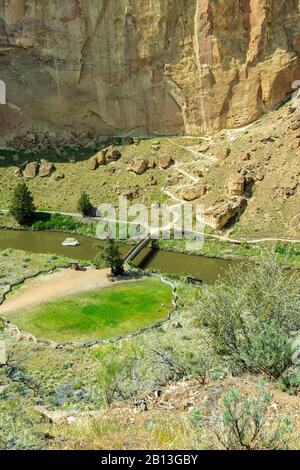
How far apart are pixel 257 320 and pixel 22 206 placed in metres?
30.0

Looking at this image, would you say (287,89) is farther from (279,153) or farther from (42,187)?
(42,187)

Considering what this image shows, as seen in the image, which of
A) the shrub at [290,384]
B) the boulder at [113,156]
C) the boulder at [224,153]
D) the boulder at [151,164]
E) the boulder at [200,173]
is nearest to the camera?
the shrub at [290,384]

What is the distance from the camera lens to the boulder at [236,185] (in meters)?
35.7

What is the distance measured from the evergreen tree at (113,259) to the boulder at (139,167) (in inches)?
567

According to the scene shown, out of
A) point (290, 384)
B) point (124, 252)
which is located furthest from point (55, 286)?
point (290, 384)

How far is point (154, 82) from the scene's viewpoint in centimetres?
4431

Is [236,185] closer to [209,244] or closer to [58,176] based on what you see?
[209,244]

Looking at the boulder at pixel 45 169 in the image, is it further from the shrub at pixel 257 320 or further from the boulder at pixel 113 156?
the shrub at pixel 257 320

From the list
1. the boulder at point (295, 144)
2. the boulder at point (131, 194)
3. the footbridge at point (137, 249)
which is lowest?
the footbridge at point (137, 249)

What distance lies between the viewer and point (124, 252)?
110 ft

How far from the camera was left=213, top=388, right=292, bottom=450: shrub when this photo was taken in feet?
20.9

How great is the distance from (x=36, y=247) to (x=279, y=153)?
18.6 metres

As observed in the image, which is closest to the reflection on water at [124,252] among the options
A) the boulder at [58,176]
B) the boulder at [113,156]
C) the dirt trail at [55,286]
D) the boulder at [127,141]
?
the dirt trail at [55,286]

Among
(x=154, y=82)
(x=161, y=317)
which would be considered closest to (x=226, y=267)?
(x=161, y=317)
